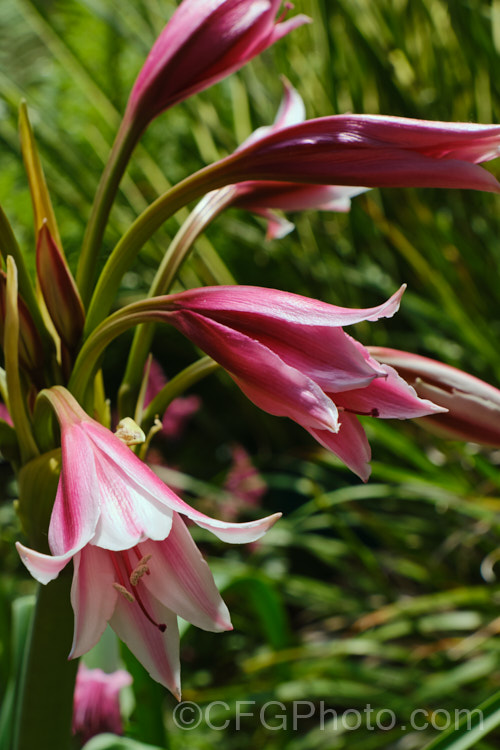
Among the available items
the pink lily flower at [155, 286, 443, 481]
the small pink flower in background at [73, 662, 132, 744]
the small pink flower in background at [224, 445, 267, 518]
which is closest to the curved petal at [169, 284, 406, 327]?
the pink lily flower at [155, 286, 443, 481]

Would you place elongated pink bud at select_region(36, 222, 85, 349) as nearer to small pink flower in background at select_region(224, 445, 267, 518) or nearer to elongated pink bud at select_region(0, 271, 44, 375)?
elongated pink bud at select_region(0, 271, 44, 375)

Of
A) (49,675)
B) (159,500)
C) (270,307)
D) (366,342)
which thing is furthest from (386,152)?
(366,342)

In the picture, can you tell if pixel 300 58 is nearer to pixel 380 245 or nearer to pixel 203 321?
pixel 380 245

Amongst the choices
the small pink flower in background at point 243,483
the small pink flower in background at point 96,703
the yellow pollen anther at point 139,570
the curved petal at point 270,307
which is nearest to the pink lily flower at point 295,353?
the curved petal at point 270,307

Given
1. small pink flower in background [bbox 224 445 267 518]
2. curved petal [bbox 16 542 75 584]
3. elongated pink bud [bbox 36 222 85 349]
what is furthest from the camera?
small pink flower in background [bbox 224 445 267 518]

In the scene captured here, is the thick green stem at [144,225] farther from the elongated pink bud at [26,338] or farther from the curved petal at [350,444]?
the curved petal at [350,444]

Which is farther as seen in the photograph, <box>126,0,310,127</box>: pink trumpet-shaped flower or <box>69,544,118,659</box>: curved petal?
<box>126,0,310,127</box>: pink trumpet-shaped flower

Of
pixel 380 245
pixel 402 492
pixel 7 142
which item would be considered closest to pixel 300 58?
pixel 380 245
